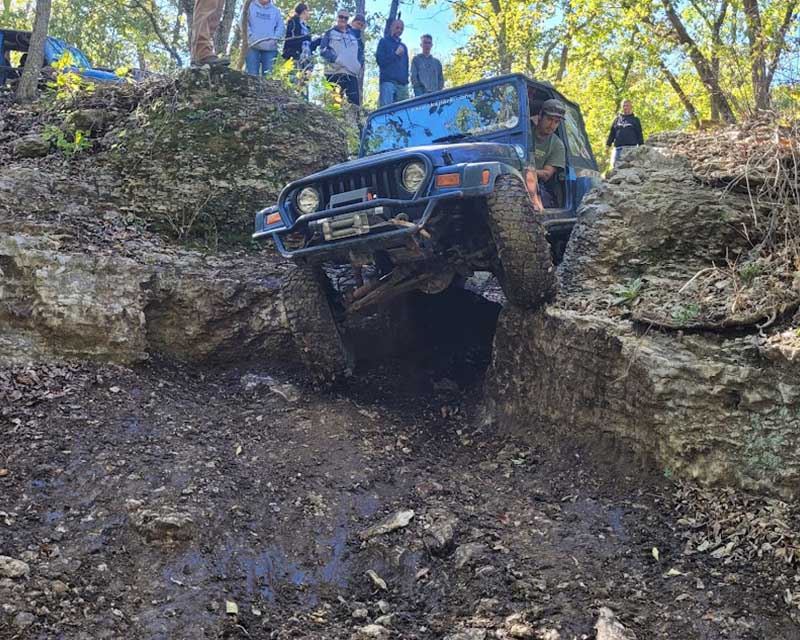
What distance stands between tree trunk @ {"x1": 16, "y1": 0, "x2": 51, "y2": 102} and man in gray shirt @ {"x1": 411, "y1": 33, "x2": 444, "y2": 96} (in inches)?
165

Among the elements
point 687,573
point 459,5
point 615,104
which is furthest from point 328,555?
point 459,5

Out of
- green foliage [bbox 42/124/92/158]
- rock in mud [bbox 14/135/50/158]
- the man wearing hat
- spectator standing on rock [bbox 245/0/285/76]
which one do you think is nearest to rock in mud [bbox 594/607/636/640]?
the man wearing hat

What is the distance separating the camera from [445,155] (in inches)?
166

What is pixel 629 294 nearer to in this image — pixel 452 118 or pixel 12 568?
pixel 452 118

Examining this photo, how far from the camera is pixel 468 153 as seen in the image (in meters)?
4.43

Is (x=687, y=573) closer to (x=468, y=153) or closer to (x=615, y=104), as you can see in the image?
(x=468, y=153)

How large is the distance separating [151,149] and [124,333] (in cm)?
208

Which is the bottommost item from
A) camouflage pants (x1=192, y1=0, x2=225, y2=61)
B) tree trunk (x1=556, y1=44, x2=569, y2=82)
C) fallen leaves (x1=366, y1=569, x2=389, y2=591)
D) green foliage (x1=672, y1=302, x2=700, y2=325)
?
fallen leaves (x1=366, y1=569, x2=389, y2=591)

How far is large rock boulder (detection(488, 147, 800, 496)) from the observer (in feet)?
11.1

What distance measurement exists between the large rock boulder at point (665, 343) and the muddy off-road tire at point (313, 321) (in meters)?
1.13

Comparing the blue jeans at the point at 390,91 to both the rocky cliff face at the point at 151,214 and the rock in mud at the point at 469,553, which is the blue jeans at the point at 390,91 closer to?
the rocky cliff face at the point at 151,214

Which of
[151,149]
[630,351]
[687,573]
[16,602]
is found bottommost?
[687,573]

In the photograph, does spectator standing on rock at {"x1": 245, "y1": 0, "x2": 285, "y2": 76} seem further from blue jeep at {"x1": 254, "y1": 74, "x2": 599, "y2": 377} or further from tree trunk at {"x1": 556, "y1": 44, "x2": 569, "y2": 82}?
tree trunk at {"x1": 556, "y1": 44, "x2": 569, "y2": 82}

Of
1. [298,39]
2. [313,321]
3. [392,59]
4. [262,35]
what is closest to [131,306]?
[313,321]
